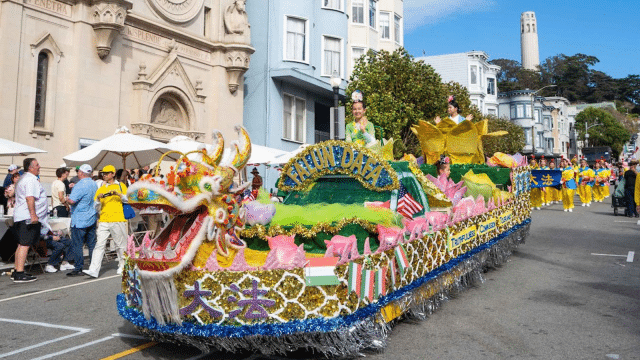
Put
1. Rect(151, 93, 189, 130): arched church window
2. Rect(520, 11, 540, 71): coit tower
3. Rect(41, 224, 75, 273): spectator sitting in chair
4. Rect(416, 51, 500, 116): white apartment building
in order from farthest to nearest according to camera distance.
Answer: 1. Rect(520, 11, 540, 71): coit tower
2. Rect(416, 51, 500, 116): white apartment building
3. Rect(151, 93, 189, 130): arched church window
4. Rect(41, 224, 75, 273): spectator sitting in chair

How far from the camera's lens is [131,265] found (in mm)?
4199

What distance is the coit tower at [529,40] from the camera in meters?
109

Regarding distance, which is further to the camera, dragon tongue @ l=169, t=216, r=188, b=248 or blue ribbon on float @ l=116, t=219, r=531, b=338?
dragon tongue @ l=169, t=216, r=188, b=248

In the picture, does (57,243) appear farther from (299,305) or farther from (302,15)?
(302,15)

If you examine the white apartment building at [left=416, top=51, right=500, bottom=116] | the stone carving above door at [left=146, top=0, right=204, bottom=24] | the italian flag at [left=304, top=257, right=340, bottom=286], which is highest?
the white apartment building at [left=416, top=51, right=500, bottom=116]

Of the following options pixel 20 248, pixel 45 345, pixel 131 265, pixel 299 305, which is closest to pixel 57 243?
pixel 20 248

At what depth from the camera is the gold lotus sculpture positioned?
30.1ft

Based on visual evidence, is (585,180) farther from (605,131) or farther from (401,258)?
(605,131)

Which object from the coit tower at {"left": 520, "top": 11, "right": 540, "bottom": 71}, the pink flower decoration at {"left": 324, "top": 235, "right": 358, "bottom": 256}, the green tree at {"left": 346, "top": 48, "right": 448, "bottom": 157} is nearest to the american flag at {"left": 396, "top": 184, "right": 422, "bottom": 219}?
the pink flower decoration at {"left": 324, "top": 235, "right": 358, "bottom": 256}

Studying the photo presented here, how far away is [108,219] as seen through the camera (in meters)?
8.66

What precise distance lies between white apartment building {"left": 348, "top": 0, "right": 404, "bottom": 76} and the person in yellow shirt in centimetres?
A: 1977

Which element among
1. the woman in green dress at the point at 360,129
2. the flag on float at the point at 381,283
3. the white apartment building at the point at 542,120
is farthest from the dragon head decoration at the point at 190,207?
the white apartment building at the point at 542,120

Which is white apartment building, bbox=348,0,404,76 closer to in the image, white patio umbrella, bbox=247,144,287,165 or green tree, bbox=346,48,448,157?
green tree, bbox=346,48,448,157

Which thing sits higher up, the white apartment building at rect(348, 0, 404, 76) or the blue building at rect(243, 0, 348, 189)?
the white apartment building at rect(348, 0, 404, 76)
